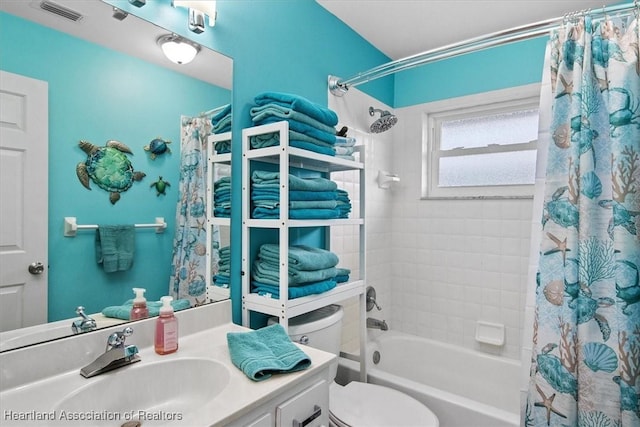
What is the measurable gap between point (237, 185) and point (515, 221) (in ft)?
5.73

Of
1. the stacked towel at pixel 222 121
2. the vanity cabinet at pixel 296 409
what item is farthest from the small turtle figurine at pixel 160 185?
the vanity cabinet at pixel 296 409

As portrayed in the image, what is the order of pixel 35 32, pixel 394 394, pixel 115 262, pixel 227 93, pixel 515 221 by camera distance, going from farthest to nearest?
pixel 515 221
pixel 394 394
pixel 227 93
pixel 115 262
pixel 35 32

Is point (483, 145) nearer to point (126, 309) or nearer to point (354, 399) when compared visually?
point (354, 399)

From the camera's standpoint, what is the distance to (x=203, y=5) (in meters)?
1.21

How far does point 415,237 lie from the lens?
8.45ft

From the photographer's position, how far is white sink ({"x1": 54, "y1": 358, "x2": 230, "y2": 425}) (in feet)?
2.86

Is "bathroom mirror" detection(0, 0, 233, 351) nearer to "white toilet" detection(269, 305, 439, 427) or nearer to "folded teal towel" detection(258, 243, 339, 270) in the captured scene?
"folded teal towel" detection(258, 243, 339, 270)

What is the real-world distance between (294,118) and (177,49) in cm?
48

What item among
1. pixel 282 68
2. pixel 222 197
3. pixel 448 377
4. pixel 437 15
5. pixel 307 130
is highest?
pixel 437 15

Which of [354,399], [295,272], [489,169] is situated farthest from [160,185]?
[489,169]

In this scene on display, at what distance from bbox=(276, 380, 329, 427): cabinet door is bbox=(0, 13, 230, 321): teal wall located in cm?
59

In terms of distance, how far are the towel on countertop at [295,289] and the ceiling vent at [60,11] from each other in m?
1.06

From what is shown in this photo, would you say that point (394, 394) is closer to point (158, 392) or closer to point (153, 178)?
point (158, 392)

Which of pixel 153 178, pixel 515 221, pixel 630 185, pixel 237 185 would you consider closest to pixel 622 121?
pixel 630 185
